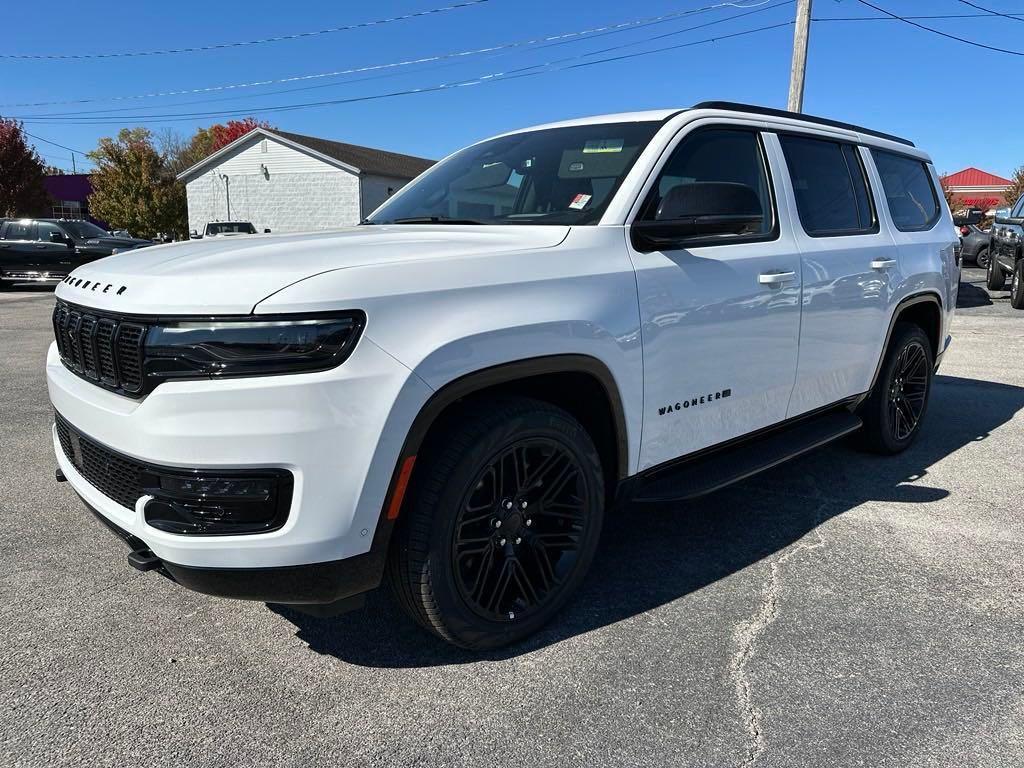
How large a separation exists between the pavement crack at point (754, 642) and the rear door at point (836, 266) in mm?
682

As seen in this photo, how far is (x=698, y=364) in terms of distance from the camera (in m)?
3.09

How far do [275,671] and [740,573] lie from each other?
1.93 meters

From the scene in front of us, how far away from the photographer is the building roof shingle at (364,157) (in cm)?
3412

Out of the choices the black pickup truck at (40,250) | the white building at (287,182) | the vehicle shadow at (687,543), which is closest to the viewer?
the vehicle shadow at (687,543)

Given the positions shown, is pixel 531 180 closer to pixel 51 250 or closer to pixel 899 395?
pixel 899 395

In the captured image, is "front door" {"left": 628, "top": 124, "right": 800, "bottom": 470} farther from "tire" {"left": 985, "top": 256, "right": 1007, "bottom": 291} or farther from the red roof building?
the red roof building

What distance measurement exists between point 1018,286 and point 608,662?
13.6 metres

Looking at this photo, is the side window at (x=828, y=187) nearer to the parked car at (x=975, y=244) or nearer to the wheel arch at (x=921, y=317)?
the wheel arch at (x=921, y=317)

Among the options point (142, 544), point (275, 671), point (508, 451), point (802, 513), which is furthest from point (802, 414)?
point (142, 544)

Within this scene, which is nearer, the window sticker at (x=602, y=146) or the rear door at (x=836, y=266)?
the window sticker at (x=602, y=146)

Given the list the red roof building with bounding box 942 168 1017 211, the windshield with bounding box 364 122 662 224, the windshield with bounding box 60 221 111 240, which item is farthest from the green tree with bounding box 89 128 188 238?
the red roof building with bounding box 942 168 1017 211

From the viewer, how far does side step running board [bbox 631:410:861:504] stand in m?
3.12

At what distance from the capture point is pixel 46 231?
18000 mm

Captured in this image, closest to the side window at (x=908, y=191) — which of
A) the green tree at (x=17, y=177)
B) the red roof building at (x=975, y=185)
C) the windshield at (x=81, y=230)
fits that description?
the windshield at (x=81, y=230)
